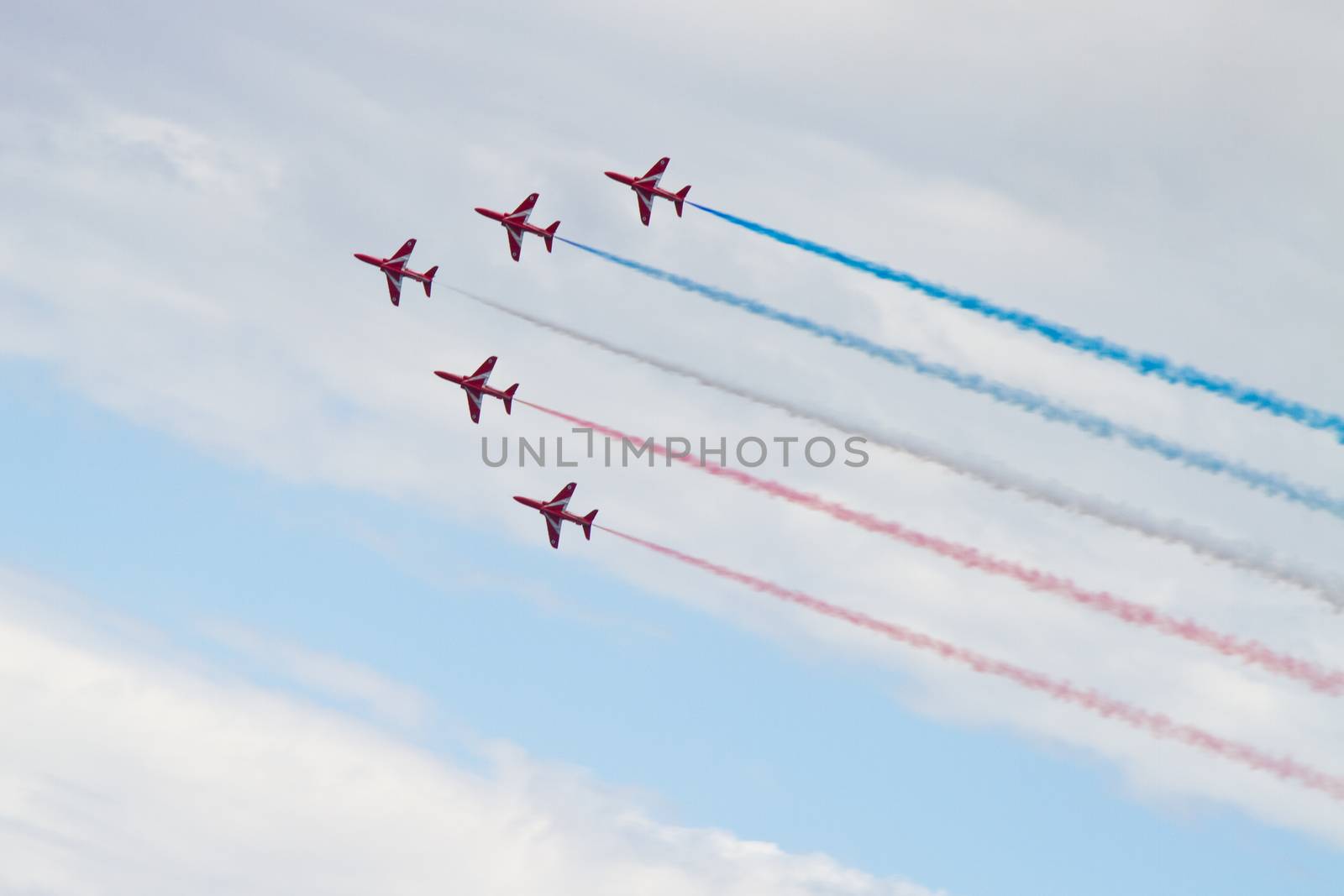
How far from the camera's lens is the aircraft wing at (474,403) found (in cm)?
11500

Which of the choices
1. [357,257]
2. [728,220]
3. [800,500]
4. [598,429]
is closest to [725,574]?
[800,500]

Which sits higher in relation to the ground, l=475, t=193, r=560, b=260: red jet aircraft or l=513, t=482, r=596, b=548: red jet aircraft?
l=475, t=193, r=560, b=260: red jet aircraft

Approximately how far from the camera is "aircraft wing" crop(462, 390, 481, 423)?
115000 mm

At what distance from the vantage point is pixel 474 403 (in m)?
115

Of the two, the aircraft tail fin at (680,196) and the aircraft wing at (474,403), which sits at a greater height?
the aircraft tail fin at (680,196)

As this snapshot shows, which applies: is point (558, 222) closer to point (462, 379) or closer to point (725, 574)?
point (462, 379)

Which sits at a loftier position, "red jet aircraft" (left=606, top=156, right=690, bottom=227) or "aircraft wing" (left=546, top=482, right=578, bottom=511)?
"red jet aircraft" (left=606, top=156, right=690, bottom=227)

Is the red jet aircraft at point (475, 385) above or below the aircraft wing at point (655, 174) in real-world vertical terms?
below

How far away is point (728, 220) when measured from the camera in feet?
313

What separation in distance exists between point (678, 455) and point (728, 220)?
1254 cm

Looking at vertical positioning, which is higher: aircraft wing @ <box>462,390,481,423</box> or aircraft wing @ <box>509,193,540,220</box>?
aircraft wing @ <box>509,193,540,220</box>

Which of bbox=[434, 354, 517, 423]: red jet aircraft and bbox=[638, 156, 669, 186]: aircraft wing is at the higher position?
bbox=[638, 156, 669, 186]: aircraft wing

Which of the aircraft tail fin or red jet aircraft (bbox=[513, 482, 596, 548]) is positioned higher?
the aircraft tail fin

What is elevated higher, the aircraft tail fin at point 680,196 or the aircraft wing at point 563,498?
the aircraft tail fin at point 680,196
